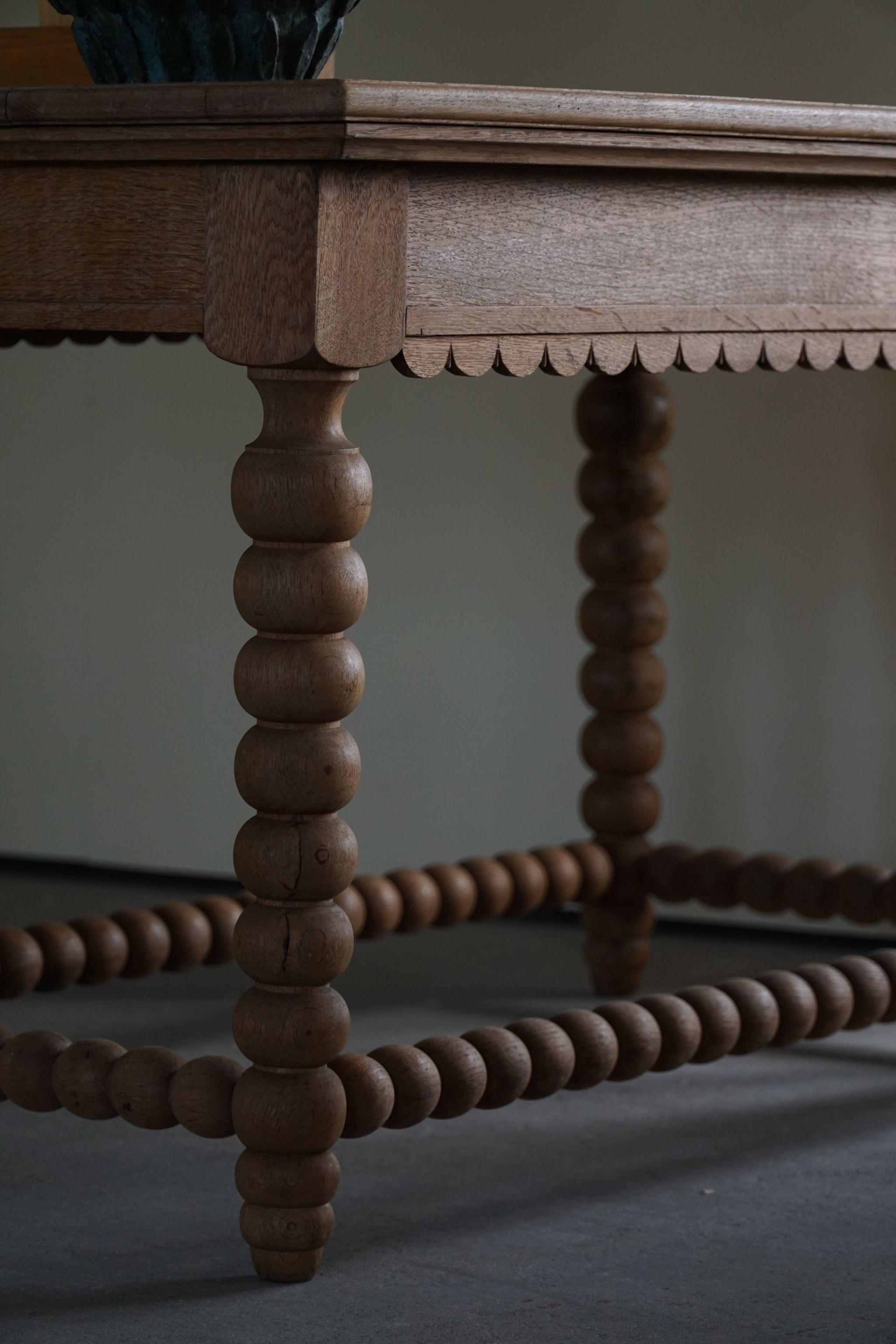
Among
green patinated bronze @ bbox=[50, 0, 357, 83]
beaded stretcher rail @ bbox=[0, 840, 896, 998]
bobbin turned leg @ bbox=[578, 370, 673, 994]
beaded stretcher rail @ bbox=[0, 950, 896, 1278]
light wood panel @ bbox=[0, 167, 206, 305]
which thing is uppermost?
green patinated bronze @ bbox=[50, 0, 357, 83]

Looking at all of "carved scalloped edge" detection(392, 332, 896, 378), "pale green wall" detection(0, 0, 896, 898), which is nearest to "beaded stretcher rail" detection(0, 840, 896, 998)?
"pale green wall" detection(0, 0, 896, 898)

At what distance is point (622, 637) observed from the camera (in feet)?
6.10

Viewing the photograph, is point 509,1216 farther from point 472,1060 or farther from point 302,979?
point 302,979

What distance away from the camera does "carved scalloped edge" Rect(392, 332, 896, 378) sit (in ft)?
3.70

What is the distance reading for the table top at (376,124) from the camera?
40.9 inches

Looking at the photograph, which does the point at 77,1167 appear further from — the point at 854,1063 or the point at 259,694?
the point at 854,1063

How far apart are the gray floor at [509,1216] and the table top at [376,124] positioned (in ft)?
2.22

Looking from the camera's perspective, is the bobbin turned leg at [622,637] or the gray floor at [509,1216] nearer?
the gray floor at [509,1216]

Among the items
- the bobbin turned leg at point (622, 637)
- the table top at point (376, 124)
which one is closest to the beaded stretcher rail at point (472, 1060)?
the bobbin turned leg at point (622, 637)

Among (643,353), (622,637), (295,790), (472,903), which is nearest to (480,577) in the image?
(622,637)

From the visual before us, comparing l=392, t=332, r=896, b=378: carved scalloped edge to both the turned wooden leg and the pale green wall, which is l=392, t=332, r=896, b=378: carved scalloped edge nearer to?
the turned wooden leg

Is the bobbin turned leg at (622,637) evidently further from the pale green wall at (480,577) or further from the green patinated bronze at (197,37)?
the green patinated bronze at (197,37)

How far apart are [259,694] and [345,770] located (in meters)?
0.07

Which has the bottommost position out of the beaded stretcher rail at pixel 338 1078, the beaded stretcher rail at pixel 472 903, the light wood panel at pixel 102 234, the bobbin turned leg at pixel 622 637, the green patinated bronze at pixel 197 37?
the beaded stretcher rail at pixel 338 1078
